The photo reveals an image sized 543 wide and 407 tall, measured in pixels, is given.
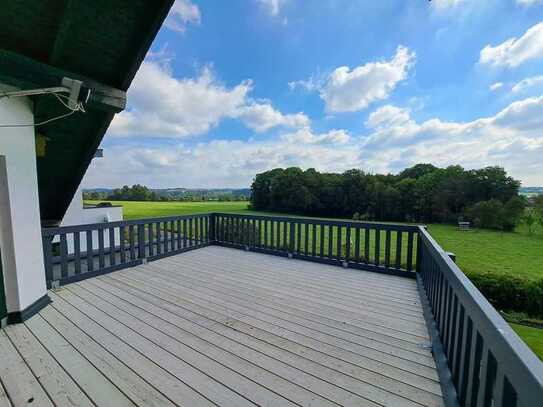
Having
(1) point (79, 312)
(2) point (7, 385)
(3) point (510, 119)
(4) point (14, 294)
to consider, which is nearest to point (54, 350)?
(2) point (7, 385)

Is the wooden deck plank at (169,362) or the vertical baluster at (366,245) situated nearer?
the wooden deck plank at (169,362)

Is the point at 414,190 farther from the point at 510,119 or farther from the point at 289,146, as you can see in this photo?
the point at 510,119

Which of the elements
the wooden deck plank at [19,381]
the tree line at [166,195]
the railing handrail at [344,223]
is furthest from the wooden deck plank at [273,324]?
the tree line at [166,195]

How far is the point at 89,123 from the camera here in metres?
3.20

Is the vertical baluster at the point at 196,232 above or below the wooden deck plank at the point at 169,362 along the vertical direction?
above

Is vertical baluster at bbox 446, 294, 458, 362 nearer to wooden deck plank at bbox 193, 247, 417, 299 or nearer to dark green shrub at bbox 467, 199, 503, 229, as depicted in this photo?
wooden deck plank at bbox 193, 247, 417, 299

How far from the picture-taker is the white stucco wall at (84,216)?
293 inches

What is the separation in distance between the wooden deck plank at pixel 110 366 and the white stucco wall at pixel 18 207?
1.41 ft

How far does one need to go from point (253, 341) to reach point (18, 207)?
2698 mm

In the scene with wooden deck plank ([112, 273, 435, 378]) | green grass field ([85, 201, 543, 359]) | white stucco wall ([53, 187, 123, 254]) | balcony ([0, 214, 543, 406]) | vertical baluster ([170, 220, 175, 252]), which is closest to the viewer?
balcony ([0, 214, 543, 406])

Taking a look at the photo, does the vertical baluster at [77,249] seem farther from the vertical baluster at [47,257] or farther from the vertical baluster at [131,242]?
the vertical baluster at [131,242]

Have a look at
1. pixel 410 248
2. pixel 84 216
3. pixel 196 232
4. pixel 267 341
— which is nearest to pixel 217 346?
pixel 267 341

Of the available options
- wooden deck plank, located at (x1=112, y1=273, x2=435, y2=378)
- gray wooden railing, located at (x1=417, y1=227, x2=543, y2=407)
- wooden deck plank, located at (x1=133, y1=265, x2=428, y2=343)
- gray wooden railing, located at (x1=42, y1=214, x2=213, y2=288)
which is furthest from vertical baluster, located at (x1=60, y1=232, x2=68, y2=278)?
gray wooden railing, located at (x1=417, y1=227, x2=543, y2=407)

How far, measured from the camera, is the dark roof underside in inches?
85.9
